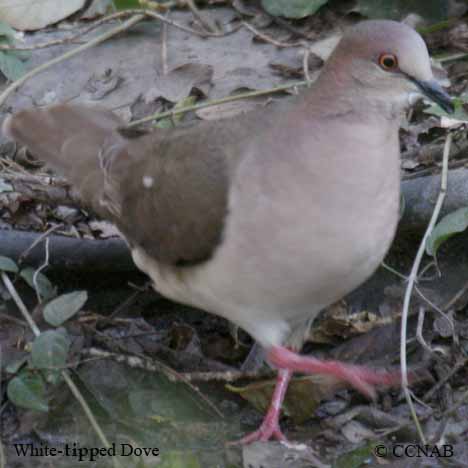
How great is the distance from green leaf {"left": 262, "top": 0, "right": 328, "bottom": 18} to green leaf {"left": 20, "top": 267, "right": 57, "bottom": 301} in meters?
2.03

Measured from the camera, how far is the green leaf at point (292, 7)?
543 cm

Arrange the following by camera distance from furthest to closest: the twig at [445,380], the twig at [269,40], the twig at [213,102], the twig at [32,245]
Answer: the twig at [269,40] → the twig at [213,102] → the twig at [32,245] → the twig at [445,380]

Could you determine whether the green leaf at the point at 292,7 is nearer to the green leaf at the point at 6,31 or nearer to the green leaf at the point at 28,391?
the green leaf at the point at 6,31

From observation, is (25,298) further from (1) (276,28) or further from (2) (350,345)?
(1) (276,28)

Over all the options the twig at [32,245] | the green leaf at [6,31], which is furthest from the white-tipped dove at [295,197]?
the green leaf at [6,31]

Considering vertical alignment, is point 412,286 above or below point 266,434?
above

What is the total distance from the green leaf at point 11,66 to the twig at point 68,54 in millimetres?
80

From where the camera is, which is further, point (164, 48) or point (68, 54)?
point (164, 48)

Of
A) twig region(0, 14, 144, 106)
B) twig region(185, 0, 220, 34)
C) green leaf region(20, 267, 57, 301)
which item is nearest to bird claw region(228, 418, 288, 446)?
green leaf region(20, 267, 57, 301)

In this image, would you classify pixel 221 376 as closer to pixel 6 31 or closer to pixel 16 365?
pixel 16 365

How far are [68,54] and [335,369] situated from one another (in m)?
2.31

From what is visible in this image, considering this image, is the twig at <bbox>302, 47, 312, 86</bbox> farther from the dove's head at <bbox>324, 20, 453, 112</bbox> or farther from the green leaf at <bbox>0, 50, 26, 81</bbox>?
the dove's head at <bbox>324, 20, 453, 112</bbox>

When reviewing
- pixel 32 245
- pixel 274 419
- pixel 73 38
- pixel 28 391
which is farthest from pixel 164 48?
pixel 274 419

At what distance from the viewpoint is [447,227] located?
3848mm
